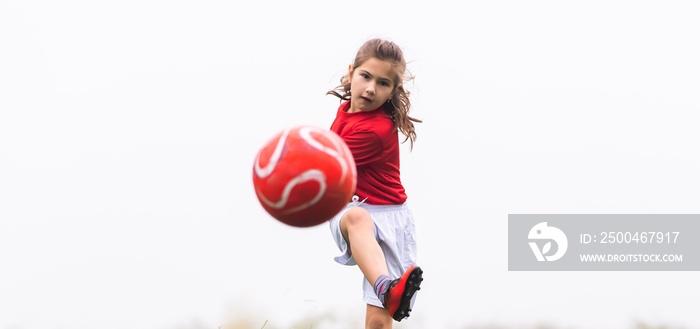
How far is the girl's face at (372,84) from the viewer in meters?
4.41

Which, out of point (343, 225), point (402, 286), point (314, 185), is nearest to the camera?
point (314, 185)

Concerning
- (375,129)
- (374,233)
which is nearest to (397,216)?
(374,233)

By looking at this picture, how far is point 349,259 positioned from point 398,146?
664 millimetres

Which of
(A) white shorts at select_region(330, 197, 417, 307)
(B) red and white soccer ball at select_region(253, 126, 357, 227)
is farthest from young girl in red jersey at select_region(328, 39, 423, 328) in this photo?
(B) red and white soccer ball at select_region(253, 126, 357, 227)

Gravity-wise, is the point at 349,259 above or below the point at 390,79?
below

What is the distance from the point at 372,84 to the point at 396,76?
0.15m

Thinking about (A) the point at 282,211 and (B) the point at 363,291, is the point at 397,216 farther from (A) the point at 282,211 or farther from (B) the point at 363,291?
(A) the point at 282,211

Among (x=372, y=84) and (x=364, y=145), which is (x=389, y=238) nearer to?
(x=364, y=145)

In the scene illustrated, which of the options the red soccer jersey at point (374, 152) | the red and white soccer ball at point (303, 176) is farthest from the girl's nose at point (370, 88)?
the red and white soccer ball at point (303, 176)

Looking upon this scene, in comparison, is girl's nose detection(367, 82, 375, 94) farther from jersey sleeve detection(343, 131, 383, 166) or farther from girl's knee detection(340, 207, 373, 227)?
girl's knee detection(340, 207, 373, 227)

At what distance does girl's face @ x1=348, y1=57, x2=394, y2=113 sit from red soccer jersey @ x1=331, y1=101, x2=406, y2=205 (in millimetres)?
58

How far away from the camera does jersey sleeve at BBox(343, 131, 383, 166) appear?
4.34 meters

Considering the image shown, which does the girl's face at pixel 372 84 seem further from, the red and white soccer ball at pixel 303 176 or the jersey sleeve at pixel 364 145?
the red and white soccer ball at pixel 303 176

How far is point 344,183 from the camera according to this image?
3672 millimetres
